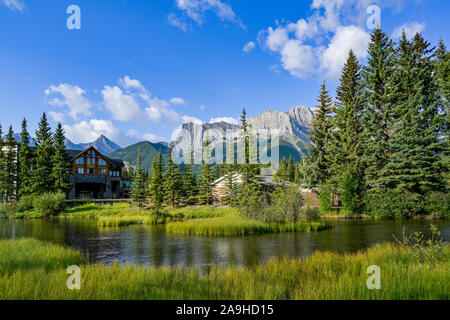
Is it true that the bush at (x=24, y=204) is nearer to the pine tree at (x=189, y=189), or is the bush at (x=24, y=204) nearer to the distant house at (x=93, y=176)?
the distant house at (x=93, y=176)

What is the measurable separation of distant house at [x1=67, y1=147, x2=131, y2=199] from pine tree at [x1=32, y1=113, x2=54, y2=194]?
9930 millimetres

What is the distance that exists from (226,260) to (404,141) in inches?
1271

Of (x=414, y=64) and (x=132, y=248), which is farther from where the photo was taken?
(x=414, y=64)

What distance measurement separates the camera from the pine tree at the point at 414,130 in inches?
1366


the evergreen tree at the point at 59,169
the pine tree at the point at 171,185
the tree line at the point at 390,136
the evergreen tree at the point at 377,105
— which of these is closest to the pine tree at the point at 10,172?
the evergreen tree at the point at 59,169

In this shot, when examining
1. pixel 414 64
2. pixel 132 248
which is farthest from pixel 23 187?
pixel 414 64

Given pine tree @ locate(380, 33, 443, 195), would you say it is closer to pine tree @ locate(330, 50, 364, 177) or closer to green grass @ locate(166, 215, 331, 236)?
pine tree @ locate(330, 50, 364, 177)

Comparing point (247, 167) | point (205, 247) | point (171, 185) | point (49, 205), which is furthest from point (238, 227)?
point (49, 205)

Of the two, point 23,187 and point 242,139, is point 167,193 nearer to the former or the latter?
point 242,139

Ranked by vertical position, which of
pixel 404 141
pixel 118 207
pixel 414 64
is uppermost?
pixel 414 64

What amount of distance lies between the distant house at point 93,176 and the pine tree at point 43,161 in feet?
32.6
